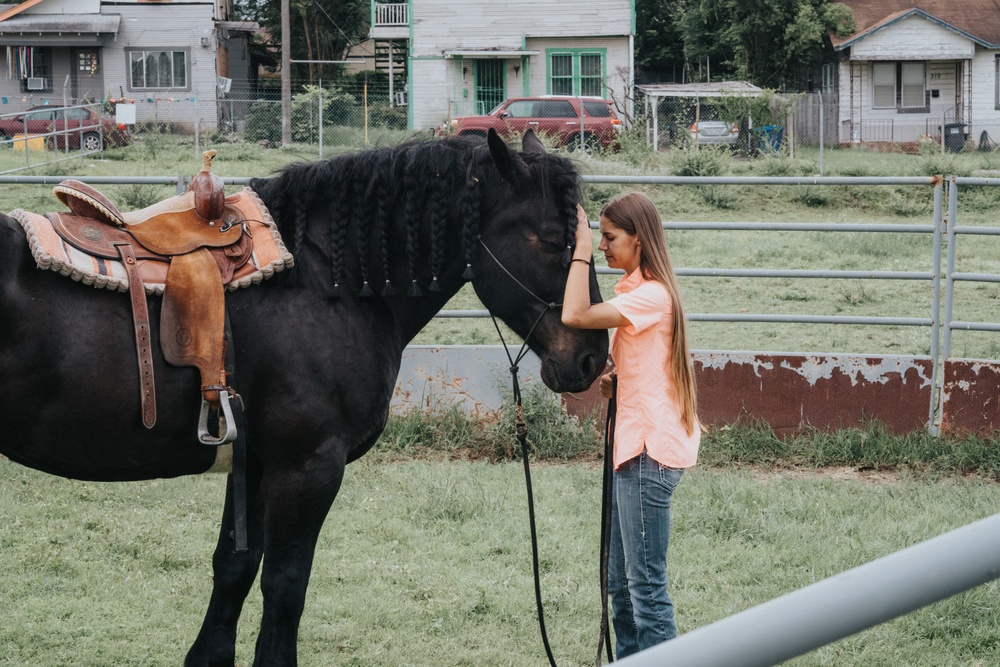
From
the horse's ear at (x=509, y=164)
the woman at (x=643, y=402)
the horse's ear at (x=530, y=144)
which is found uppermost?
the horse's ear at (x=530, y=144)

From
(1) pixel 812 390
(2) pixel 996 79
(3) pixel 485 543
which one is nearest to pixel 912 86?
(2) pixel 996 79

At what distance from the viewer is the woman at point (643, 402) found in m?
3.11

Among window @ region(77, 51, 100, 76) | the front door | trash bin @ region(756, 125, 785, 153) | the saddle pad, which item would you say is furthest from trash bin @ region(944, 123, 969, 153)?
window @ region(77, 51, 100, 76)

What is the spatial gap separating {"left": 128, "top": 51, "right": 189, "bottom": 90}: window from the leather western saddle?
3134 cm

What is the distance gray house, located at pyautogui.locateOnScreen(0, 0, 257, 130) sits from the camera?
31922 millimetres

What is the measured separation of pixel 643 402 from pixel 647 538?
16.3 inches

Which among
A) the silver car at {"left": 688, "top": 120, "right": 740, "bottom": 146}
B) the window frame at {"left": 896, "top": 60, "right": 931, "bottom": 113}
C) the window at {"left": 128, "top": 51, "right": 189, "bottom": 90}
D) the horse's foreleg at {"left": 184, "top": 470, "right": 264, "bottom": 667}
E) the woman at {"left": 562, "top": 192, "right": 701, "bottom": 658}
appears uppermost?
the window at {"left": 128, "top": 51, "right": 189, "bottom": 90}

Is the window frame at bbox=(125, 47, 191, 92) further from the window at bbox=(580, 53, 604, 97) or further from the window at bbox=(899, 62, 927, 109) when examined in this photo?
the window at bbox=(899, 62, 927, 109)

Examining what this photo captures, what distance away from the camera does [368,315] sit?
320 centimetres

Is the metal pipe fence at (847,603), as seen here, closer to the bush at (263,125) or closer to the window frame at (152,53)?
the bush at (263,125)

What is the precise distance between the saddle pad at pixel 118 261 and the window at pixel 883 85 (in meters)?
30.9

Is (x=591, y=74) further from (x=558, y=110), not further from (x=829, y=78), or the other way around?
(x=829, y=78)

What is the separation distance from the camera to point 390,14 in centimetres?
3228

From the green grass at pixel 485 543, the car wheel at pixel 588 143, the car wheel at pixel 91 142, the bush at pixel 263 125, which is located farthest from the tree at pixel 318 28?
the green grass at pixel 485 543
